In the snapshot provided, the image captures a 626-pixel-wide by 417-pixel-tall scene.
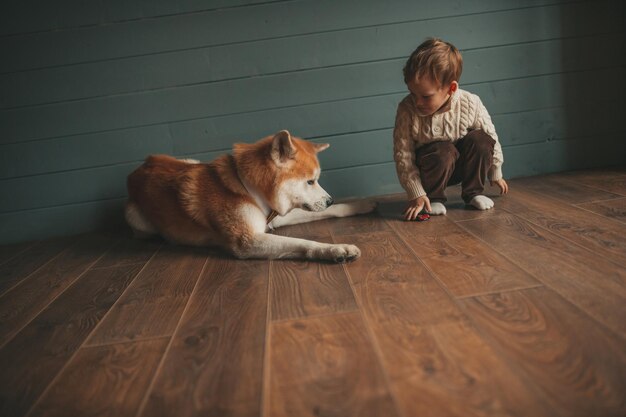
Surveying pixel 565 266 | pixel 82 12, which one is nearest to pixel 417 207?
pixel 565 266

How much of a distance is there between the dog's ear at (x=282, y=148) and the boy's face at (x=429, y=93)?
68 cm

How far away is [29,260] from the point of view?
2.42 metres

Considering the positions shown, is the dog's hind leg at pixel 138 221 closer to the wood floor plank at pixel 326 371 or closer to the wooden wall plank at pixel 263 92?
the wooden wall plank at pixel 263 92

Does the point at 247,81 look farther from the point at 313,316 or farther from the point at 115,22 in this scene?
the point at 313,316

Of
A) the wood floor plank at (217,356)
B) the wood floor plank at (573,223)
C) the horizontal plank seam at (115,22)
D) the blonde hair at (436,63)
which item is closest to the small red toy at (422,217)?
the wood floor plank at (573,223)

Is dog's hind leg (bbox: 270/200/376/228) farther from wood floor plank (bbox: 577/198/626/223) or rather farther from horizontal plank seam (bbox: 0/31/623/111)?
wood floor plank (bbox: 577/198/626/223)

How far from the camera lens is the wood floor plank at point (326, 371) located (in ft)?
2.75

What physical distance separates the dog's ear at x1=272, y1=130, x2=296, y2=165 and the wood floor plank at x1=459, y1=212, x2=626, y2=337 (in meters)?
0.92

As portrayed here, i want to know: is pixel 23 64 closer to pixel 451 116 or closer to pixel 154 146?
pixel 154 146

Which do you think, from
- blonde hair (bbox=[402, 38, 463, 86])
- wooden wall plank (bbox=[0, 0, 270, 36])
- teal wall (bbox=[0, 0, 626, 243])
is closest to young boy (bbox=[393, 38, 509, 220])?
blonde hair (bbox=[402, 38, 463, 86])

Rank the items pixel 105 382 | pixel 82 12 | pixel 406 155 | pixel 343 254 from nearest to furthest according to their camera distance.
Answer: pixel 105 382, pixel 343 254, pixel 406 155, pixel 82 12

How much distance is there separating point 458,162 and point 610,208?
0.75 m

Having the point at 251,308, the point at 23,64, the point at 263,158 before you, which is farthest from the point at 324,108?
the point at 23,64

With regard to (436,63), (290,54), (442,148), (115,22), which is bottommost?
(442,148)
